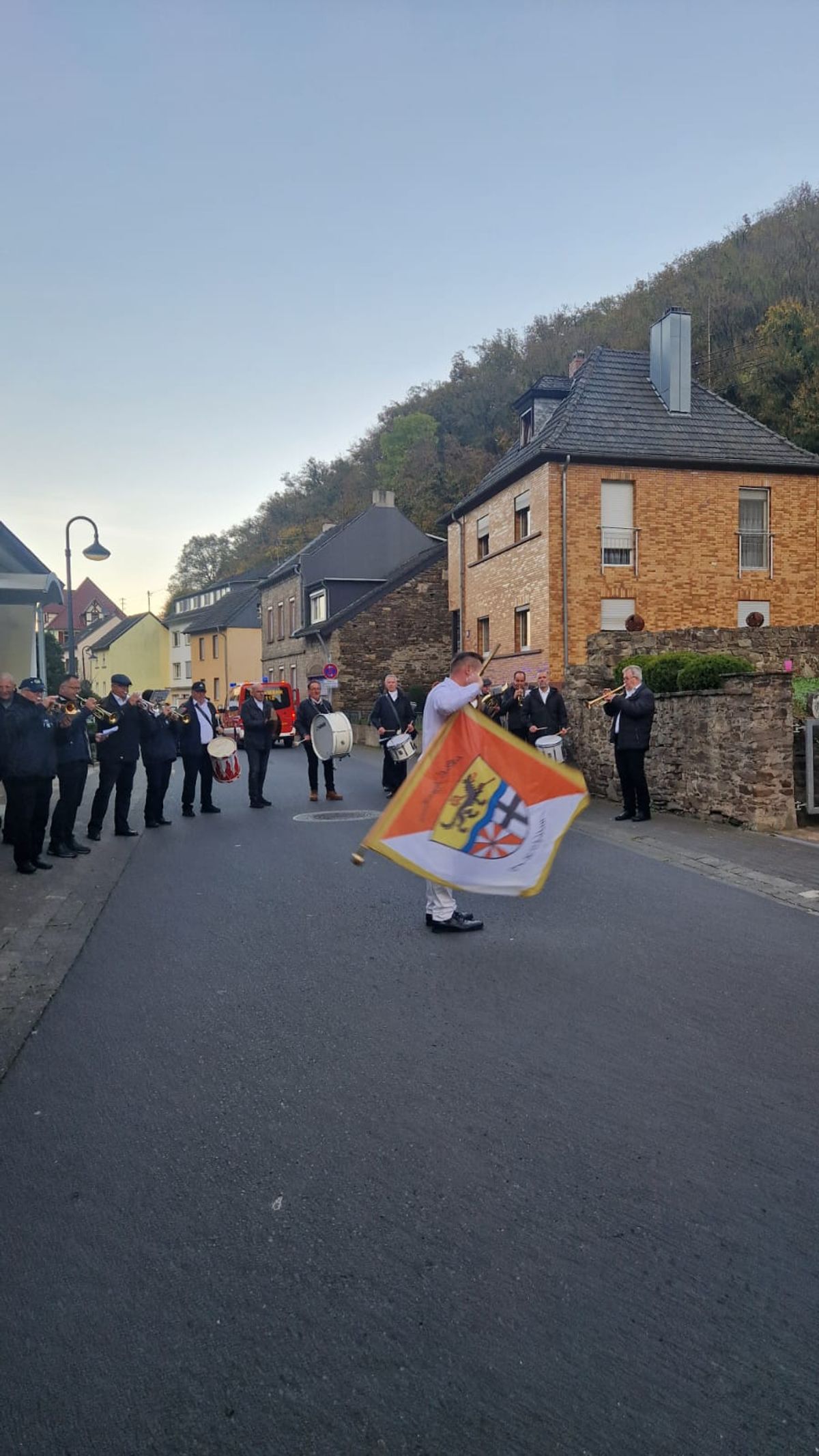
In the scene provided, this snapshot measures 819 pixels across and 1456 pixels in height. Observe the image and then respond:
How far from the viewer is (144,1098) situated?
4.09 metres

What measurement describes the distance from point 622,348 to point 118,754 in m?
41.7

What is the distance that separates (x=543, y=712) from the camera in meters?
14.9

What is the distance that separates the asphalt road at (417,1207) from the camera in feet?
7.62

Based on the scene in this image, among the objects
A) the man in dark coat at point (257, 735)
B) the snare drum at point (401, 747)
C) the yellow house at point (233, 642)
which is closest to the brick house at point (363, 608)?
the yellow house at point (233, 642)

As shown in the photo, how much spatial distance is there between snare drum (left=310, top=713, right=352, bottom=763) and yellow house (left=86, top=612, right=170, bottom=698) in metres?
71.2

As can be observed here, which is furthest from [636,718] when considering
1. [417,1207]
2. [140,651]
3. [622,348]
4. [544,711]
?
[140,651]

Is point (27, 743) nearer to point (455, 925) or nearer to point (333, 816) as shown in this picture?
point (333, 816)

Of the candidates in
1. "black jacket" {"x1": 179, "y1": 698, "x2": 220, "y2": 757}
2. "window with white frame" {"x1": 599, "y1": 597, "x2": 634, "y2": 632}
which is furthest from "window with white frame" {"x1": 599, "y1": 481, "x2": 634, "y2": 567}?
"black jacket" {"x1": 179, "y1": 698, "x2": 220, "y2": 757}

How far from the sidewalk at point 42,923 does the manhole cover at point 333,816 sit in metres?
2.33

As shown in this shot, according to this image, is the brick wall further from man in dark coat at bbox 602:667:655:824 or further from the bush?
man in dark coat at bbox 602:667:655:824

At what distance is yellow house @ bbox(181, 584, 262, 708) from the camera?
66250 millimetres

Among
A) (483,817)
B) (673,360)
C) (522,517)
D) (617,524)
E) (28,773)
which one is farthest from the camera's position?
(522,517)

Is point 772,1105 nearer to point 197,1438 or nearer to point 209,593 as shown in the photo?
point 197,1438

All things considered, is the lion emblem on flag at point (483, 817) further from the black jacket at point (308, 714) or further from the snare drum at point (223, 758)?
the black jacket at point (308, 714)
